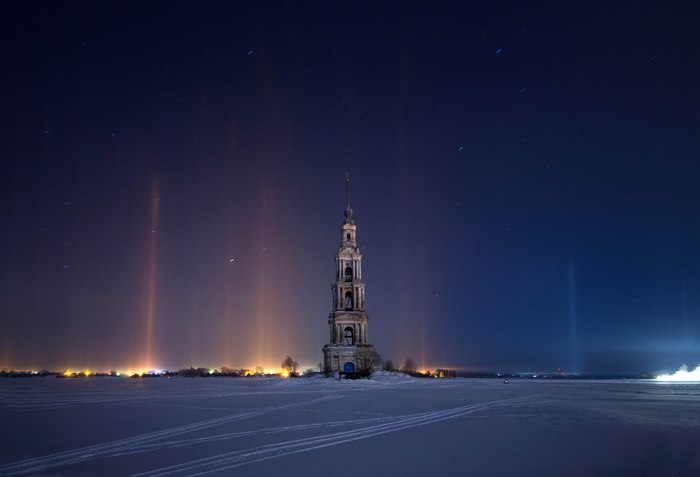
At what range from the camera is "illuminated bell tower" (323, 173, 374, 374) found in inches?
3964

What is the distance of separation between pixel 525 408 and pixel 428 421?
1033cm

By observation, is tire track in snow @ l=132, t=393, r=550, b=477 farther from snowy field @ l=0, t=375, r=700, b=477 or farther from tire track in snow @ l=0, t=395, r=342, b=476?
tire track in snow @ l=0, t=395, r=342, b=476

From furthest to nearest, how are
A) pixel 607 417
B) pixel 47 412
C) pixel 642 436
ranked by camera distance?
1. pixel 47 412
2. pixel 607 417
3. pixel 642 436

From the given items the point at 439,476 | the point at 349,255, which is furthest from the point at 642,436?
the point at 349,255

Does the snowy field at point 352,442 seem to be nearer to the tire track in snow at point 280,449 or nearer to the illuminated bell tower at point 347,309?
the tire track in snow at point 280,449

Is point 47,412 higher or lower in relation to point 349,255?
lower

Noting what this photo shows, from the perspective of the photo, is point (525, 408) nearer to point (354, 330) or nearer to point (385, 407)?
point (385, 407)

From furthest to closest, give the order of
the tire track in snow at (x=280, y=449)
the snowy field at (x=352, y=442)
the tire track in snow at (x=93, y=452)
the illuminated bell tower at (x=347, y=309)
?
the illuminated bell tower at (x=347, y=309)
the tire track in snow at (x=93, y=452)
the snowy field at (x=352, y=442)
the tire track in snow at (x=280, y=449)

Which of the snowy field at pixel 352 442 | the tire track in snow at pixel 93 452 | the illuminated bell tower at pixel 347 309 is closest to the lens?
the snowy field at pixel 352 442

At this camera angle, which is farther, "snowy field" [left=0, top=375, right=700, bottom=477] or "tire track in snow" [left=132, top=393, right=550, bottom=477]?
"snowy field" [left=0, top=375, right=700, bottom=477]

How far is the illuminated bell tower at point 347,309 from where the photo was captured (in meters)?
101

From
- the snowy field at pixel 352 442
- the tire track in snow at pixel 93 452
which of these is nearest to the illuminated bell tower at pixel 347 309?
the snowy field at pixel 352 442

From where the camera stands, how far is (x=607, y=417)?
1105 inches

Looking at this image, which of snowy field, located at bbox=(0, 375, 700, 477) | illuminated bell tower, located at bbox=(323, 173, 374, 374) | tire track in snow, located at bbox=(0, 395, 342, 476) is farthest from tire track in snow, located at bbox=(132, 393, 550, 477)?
illuminated bell tower, located at bbox=(323, 173, 374, 374)
